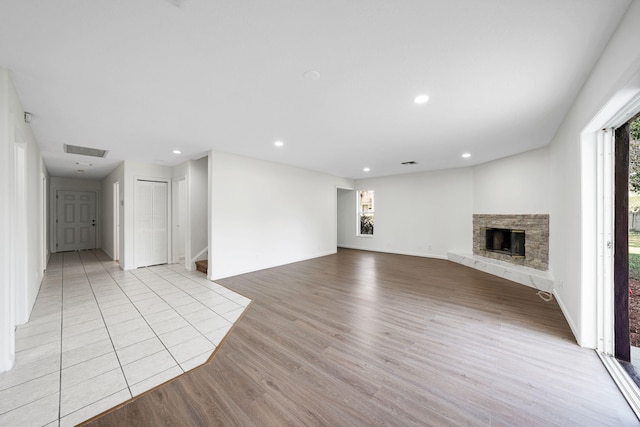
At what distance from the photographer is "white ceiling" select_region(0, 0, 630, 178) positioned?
1419mm

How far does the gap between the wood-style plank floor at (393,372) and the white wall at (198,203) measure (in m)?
2.94

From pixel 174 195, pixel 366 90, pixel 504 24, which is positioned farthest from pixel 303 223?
pixel 504 24

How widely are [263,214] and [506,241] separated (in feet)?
18.2

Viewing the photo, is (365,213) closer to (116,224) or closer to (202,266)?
(202,266)

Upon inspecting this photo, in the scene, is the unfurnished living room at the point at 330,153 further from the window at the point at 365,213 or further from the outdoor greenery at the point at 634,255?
the window at the point at 365,213

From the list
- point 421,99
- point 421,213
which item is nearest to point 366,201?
point 421,213

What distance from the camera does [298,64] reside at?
1.91 m

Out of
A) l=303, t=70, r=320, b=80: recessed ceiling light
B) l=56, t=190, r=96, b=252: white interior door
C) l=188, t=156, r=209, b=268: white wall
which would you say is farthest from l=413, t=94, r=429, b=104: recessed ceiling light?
l=56, t=190, r=96, b=252: white interior door

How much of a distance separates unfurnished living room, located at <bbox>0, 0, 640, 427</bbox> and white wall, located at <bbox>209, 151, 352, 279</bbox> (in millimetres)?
100

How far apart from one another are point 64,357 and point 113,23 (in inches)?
108

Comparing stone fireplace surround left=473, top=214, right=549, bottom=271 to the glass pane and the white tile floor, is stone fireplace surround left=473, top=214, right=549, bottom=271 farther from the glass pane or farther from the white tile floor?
the white tile floor

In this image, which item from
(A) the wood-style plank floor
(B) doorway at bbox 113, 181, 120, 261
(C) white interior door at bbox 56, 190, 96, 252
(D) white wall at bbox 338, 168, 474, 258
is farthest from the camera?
(C) white interior door at bbox 56, 190, 96, 252

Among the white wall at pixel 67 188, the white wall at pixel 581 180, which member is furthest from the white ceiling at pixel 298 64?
the white wall at pixel 67 188

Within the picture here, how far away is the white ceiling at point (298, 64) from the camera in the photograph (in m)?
1.42
